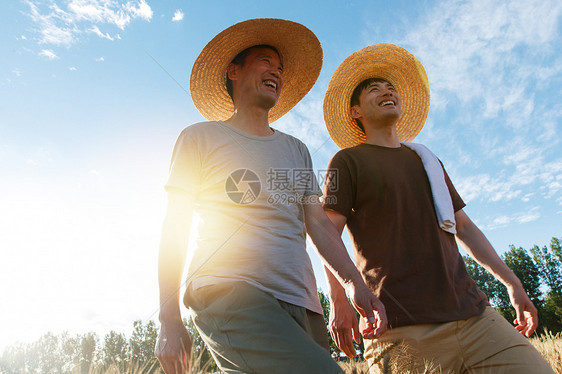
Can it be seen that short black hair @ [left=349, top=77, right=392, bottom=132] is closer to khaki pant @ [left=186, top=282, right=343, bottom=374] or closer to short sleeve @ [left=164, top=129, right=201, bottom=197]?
short sleeve @ [left=164, top=129, right=201, bottom=197]

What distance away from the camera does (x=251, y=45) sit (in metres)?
3.46

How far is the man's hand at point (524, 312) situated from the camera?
10.4 ft

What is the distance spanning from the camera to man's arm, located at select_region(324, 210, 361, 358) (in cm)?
246

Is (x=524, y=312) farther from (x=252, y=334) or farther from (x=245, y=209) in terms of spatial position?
(x=252, y=334)

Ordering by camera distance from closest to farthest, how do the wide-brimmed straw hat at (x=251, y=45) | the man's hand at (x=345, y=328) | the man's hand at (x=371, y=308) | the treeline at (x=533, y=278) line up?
1. the man's hand at (x=371, y=308)
2. the man's hand at (x=345, y=328)
3. the wide-brimmed straw hat at (x=251, y=45)
4. the treeline at (x=533, y=278)

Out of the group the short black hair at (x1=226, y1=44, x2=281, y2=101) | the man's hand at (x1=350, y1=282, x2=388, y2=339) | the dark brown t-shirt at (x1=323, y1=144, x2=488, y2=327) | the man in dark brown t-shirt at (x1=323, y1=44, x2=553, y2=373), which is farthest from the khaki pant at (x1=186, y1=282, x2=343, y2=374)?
the short black hair at (x1=226, y1=44, x2=281, y2=101)

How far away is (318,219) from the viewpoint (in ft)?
8.73

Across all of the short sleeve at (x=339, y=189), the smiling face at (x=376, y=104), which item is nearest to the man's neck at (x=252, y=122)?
the short sleeve at (x=339, y=189)

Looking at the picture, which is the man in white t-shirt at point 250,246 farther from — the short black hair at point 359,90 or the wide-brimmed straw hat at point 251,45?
the short black hair at point 359,90

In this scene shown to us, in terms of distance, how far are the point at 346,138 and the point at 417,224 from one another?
5.52 feet

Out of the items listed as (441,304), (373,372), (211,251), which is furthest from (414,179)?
(211,251)

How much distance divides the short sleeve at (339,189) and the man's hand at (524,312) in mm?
1530

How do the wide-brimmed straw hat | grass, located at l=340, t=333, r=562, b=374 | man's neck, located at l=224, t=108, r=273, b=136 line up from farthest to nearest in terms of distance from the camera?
the wide-brimmed straw hat → man's neck, located at l=224, t=108, r=273, b=136 → grass, located at l=340, t=333, r=562, b=374

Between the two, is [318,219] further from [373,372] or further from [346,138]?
[346,138]
